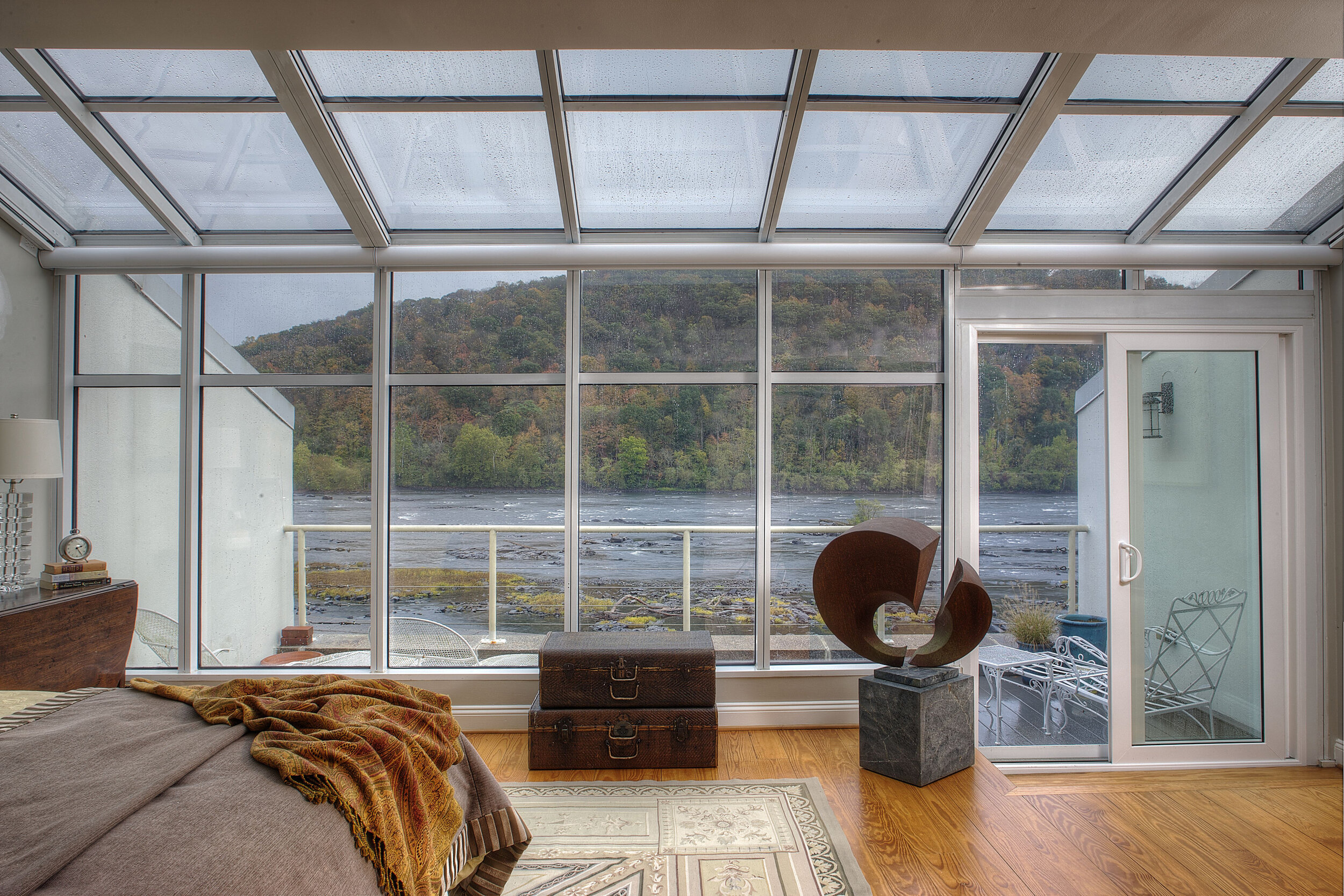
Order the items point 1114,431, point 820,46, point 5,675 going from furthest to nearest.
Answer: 1. point 1114,431
2. point 5,675
3. point 820,46

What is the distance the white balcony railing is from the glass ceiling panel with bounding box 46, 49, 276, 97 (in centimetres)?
194

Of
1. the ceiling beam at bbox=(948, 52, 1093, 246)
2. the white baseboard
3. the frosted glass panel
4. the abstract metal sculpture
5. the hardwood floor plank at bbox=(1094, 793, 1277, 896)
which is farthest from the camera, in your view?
the white baseboard

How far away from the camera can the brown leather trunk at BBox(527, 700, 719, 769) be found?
2.94 m

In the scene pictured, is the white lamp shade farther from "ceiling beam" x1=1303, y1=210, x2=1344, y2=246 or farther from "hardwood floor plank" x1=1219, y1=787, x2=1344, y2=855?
"ceiling beam" x1=1303, y1=210, x2=1344, y2=246

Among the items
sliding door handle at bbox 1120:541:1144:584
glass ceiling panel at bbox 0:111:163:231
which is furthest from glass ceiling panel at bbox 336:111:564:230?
sliding door handle at bbox 1120:541:1144:584

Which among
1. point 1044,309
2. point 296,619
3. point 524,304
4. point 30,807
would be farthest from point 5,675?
point 1044,309

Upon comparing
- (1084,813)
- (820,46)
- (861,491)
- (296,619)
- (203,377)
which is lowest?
(1084,813)

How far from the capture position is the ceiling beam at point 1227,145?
8.11 feet

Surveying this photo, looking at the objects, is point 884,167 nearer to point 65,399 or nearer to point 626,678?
point 626,678

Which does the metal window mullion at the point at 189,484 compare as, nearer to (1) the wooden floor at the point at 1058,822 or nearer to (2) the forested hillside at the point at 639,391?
(2) the forested hillside at the point at 639,391

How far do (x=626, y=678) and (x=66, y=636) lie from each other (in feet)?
7.26

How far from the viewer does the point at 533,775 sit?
289cm

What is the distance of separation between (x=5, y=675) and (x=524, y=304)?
2432 millimetres

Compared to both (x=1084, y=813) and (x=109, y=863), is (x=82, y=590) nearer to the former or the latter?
(x=109, y=863)
